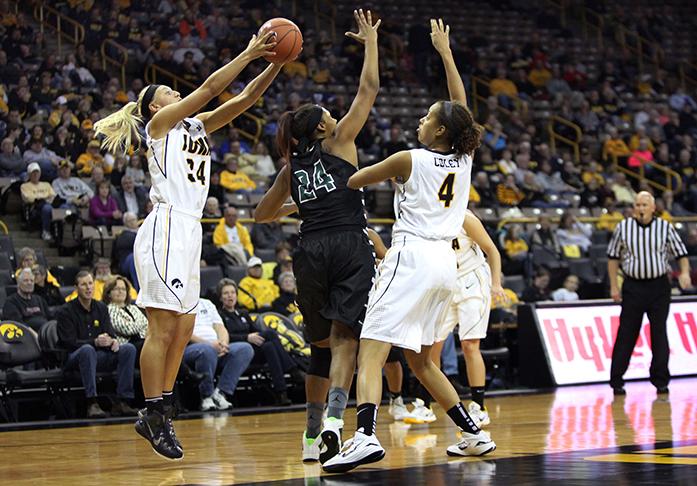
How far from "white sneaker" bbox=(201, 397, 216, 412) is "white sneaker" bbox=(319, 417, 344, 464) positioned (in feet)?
16.2

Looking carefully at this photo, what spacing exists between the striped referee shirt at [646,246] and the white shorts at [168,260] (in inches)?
244

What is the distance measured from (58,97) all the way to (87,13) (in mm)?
3431

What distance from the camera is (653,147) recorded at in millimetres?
22266

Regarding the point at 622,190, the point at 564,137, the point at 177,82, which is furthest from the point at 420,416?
the point at 564,137

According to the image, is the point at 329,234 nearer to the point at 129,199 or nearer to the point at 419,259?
the point at 419,259

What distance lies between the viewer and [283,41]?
6371mm

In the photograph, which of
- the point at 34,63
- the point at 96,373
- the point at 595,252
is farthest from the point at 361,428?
the point at 34,63

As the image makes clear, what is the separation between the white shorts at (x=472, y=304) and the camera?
8.68 m

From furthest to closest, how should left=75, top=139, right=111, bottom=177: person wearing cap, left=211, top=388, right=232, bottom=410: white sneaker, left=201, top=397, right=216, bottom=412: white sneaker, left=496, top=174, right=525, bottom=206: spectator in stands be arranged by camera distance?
left=496, top=174, right=525, bottom=206: spectator in stands → left=75, top=139, right=111, bottom=177: person wearing cap → left=211, top=388, right=232, bottom=410: white sneaker → left=201, top=397, right=216, bottom=412: white sneaker

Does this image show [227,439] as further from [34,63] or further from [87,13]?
[87,13]

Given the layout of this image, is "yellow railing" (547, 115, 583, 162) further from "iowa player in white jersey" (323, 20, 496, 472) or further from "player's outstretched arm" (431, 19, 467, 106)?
"iowa player in white jersey" (323, 20, 496, 472)

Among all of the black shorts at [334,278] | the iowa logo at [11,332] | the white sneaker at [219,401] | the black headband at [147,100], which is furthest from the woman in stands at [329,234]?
the iowa logo at [11,332]

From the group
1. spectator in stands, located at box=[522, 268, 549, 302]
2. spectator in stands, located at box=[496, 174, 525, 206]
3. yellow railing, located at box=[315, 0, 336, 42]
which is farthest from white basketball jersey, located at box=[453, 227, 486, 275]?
yellow railing, located at box=[315, 0, 336, 42]

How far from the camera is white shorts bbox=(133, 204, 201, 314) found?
6156 millimetres
